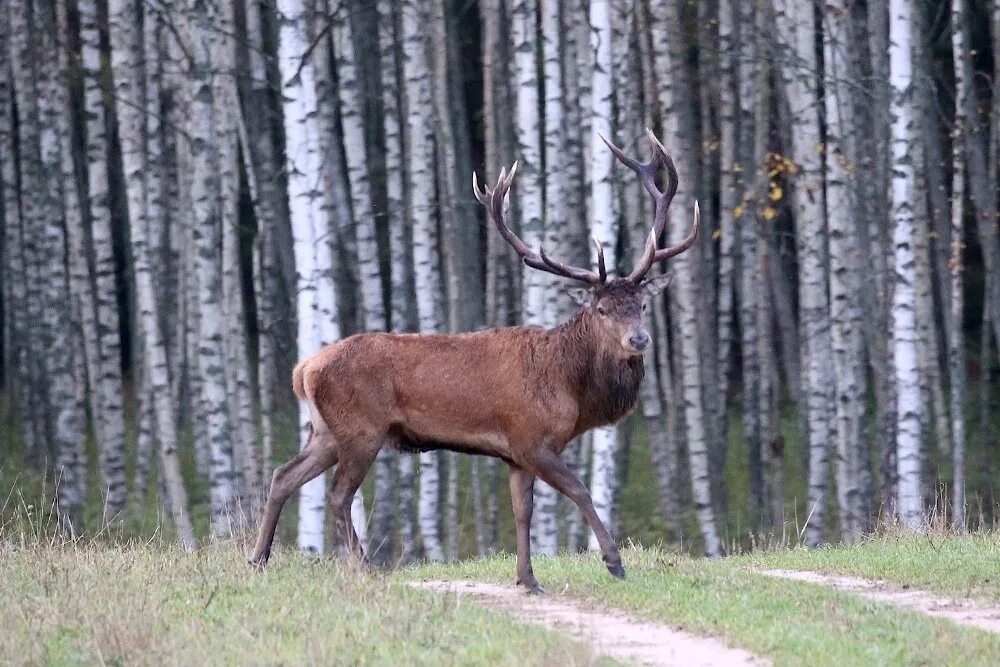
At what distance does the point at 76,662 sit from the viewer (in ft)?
21.6

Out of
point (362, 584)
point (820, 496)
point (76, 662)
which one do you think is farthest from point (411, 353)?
point (820, 496)

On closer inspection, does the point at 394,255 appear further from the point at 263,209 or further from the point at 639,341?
the point at 639,341

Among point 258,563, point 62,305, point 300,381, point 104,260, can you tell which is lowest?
point 258,563

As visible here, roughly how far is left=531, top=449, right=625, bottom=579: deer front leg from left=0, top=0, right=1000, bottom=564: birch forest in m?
1.96

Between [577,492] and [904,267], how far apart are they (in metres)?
→ 4.78

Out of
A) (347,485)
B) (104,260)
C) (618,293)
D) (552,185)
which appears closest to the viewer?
(347,485)

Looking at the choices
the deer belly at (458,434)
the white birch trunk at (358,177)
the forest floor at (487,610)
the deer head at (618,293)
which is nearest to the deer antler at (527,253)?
the deer head at (618,293)

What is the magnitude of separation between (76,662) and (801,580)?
423cm

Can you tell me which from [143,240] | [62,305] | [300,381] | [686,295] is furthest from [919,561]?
[62,305]

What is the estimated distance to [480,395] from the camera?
30.1 feet

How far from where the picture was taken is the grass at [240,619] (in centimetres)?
647

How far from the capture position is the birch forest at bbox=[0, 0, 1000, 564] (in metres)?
13.1

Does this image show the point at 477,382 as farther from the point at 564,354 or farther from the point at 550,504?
the point at 550,504

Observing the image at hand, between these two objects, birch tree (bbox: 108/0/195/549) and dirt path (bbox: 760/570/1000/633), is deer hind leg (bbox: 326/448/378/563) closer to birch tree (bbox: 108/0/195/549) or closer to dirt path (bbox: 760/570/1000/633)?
dirt path (bbox: 760/570/1000/633)
